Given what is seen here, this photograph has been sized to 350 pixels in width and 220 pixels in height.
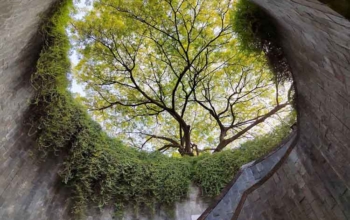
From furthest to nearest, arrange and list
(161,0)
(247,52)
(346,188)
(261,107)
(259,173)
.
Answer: (261,107) < (161,0) < (259,173) < (247,52) < (346,188)

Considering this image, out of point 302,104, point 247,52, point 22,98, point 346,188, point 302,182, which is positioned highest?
point 247,52

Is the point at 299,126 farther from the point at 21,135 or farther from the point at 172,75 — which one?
the point at 172,75

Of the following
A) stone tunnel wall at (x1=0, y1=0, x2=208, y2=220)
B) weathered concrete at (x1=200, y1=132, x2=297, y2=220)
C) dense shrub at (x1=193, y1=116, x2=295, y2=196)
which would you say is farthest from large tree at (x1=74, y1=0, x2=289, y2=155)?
stone tunnel wall at (x1=0, y1=0, x2=208, y2=220)

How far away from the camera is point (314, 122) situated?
2.81 m

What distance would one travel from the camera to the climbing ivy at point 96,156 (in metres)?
3.78

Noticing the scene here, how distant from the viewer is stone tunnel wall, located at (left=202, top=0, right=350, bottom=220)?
194cm

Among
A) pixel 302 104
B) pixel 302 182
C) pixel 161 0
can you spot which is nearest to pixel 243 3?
pixel 302 104

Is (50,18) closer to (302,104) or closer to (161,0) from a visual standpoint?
(302,104)

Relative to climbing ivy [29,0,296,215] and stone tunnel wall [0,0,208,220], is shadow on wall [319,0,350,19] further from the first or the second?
climbing ivy [29,0,296,215]

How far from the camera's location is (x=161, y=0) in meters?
6.30

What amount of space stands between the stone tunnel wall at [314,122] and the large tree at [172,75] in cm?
313

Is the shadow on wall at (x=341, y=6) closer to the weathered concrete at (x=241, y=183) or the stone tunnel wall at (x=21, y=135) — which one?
the stone tunnel wall at (x=21, y=135)

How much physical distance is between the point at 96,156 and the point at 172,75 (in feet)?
9.92

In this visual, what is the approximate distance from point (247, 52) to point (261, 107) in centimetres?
382
